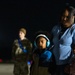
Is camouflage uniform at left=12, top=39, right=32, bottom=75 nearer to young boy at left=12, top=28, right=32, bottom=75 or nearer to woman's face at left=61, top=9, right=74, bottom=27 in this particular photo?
young boy at left=12, top=28, right=32, bottom=75

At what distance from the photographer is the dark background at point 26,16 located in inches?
583

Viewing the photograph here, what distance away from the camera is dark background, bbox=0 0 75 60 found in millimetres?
14812

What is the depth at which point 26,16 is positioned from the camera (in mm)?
15219

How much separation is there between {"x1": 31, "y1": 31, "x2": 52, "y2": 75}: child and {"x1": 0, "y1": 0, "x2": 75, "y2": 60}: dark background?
35.1ft

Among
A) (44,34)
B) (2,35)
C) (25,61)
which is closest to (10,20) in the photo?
(2,35)

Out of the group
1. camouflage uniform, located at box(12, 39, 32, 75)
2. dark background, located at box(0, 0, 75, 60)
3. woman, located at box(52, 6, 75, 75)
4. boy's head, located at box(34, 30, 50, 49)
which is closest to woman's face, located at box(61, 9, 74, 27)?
woman, located at box(52, 6, 75, 75)

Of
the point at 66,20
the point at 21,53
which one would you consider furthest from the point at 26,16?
the point at 66,20

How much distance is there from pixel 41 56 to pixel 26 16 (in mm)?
11360

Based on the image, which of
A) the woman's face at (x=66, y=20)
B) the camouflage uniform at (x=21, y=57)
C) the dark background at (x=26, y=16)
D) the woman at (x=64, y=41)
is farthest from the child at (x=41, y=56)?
the dark background at (x=26, y=16)

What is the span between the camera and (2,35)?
1483 centimetres

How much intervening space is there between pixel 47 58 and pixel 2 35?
36.3 feet

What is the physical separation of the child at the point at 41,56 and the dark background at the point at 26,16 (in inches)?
421

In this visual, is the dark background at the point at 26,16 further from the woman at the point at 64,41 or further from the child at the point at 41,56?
the woman at the point at 64,41

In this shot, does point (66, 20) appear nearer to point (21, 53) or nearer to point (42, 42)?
point (42, 42)
